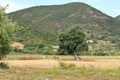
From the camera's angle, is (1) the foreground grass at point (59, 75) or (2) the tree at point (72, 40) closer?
(1) the foreground grass at point (59, 75)

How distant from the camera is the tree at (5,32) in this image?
127ft

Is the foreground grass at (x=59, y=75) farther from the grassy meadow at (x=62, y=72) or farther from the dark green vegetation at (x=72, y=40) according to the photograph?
the dark green vegetation at (x=72, y=40)

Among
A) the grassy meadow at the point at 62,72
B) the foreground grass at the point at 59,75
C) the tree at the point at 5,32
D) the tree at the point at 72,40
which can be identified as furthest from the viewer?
the tree at the point at 72,40

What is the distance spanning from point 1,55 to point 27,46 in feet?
273

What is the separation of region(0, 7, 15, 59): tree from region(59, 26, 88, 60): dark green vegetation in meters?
46.7

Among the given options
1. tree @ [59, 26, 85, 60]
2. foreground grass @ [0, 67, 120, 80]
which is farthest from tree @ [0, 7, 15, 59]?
tree @ [59, 26, 85, 60]

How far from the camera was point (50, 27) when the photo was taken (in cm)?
19162

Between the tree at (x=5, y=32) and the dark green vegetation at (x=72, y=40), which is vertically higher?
the tree at (x=5, y=32)

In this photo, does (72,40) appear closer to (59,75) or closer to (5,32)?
(5,32)

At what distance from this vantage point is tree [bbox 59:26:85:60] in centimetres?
8681

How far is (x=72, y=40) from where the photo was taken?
87438 mm

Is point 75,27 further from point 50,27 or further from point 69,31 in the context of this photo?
point 50,27

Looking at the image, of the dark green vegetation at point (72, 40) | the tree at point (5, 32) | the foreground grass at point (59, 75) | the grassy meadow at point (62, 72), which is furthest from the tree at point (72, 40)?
the foreground grass at point (59, 75)

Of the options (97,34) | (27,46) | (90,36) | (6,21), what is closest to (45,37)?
(27,46)
